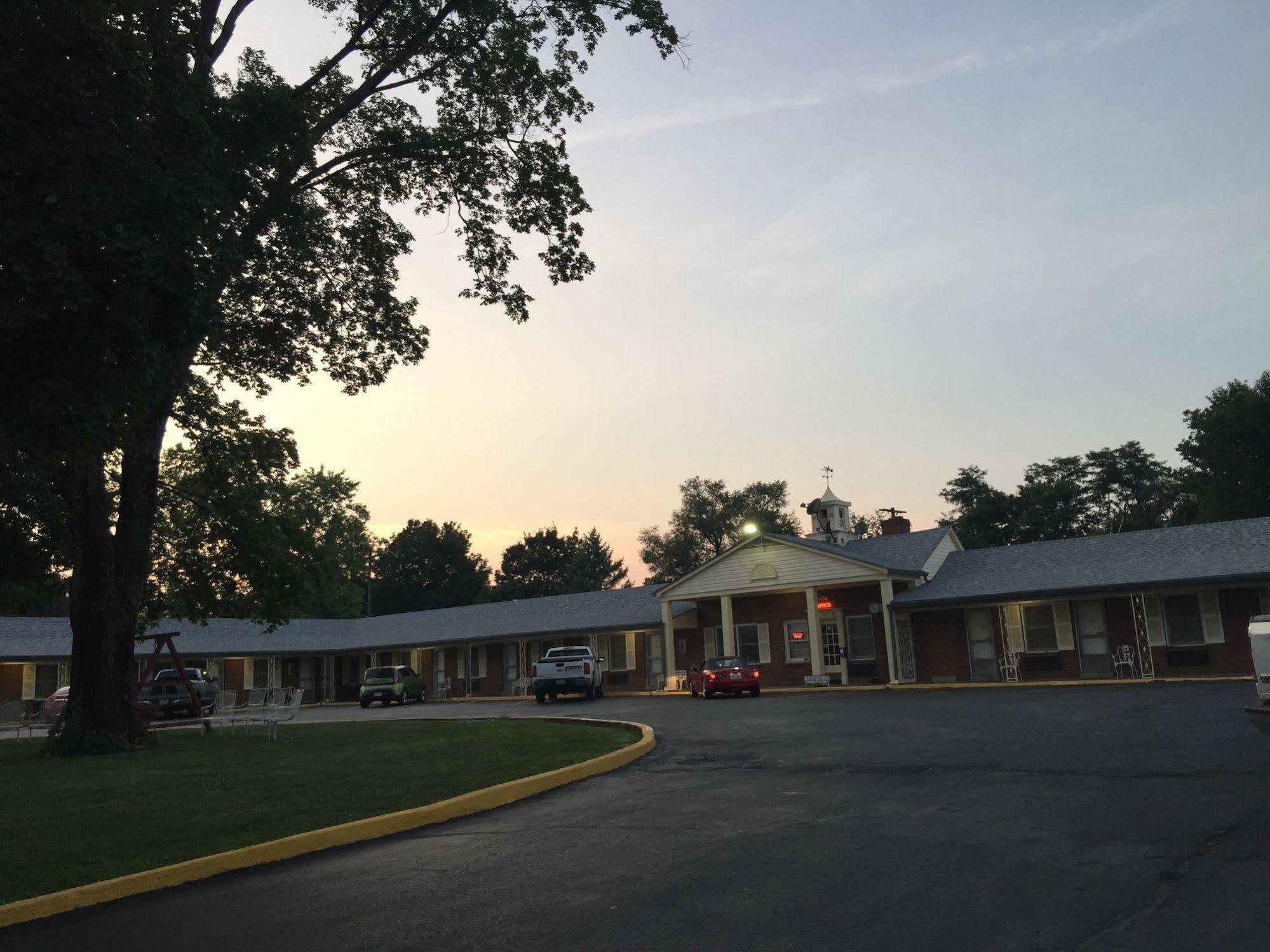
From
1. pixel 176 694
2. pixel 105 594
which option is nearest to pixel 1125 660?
pixel 105 594

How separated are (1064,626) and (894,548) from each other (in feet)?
27.3

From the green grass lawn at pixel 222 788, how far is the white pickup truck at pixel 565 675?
560 inches

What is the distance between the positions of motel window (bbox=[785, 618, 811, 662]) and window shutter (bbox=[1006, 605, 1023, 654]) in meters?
7.59

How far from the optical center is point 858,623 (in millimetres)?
35594

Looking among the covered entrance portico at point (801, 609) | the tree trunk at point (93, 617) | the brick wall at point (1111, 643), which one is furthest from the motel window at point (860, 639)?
the tree trunk at point (93, 617)

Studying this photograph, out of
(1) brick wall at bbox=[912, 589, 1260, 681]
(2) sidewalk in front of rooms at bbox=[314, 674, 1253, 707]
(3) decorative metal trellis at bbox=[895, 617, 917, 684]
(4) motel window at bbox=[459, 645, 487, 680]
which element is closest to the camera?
(2) sidewalk in front of rooms at bbox=[314, 674, 1253, 707]

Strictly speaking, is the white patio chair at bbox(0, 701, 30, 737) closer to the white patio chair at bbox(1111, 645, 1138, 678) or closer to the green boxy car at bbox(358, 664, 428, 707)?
the green boxy car at bbox(358, 664, 428, 707)

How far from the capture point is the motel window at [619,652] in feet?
138

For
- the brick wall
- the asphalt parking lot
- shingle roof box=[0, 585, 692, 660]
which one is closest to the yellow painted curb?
the asphalt parking lot

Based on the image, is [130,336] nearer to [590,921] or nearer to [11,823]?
[11,823]

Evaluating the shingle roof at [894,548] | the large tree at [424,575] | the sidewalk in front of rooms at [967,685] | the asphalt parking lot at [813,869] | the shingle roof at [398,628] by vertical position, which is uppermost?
the large tree at [424,575]

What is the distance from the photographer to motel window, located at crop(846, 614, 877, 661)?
35.1 metres

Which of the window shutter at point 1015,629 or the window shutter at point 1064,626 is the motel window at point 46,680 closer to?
the window shutter at point 1015,629

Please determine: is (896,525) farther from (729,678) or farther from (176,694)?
(176,694)
